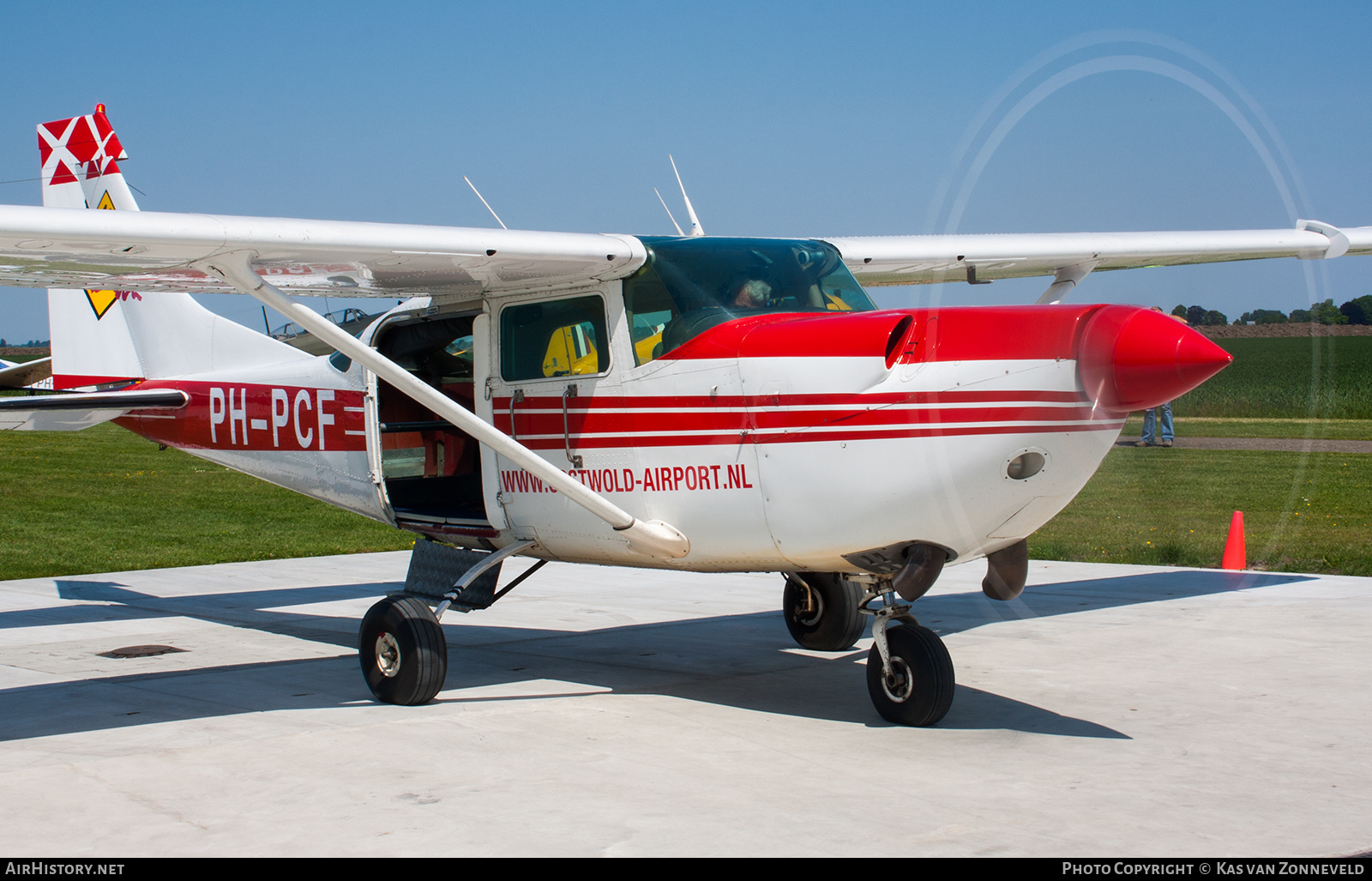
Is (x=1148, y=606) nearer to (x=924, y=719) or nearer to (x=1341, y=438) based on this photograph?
(x=924, y=719)

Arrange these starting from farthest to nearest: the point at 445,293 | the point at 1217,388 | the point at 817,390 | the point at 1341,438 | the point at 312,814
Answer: the point at 1217,388 < the point at 1341,438 < the point at 445,293 < the point at 817,390 < the point at 312,814

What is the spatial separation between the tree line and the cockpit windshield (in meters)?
1.61

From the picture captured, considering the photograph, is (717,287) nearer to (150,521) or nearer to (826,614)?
(826,614)

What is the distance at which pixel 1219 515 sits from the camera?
607 inches

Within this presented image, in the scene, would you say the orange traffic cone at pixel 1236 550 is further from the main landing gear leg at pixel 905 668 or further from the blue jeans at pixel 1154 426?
the main landing gear leg at pixel 905 668

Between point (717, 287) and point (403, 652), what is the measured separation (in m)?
2.58

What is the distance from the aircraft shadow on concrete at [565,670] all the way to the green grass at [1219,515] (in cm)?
136

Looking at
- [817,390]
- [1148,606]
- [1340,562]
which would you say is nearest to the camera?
[817,390]

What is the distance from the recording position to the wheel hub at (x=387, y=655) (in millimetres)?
6594

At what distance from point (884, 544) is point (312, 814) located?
2687mm

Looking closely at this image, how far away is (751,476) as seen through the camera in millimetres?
5785

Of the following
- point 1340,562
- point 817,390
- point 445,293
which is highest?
point 445,293

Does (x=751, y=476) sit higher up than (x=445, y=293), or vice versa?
(x=445, y=293)
